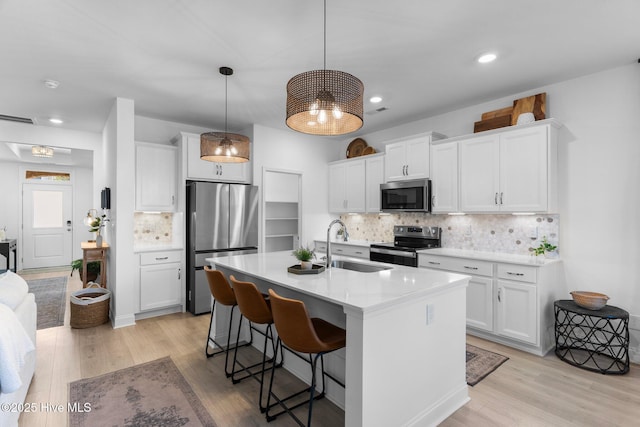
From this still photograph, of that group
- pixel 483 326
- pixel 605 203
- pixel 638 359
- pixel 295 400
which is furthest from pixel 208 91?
pixel 638 359

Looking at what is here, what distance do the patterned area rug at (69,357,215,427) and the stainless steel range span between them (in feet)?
9.29

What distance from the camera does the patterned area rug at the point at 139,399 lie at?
84.0 inches

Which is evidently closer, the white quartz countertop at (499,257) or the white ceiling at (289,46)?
the white ceiling at (289,46)

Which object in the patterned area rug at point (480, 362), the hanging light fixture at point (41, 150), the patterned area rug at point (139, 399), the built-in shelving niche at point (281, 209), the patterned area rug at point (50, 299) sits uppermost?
the hanging light fixture at point (41, 150)

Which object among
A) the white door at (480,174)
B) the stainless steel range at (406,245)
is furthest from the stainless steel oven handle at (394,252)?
the white door at (480,174)

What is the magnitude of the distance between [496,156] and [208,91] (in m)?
3.36

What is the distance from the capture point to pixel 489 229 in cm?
401

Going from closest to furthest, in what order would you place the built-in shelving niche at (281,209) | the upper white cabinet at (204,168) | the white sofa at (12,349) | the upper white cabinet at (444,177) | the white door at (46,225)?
the white sofa at (12,349) → the upper white cabinet at (444,177) → the upper white cabinet at (204,168) → the built-in shelving niche at (281,209) → the white door at (46,225)

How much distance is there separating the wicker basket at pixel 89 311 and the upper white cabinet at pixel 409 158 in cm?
410

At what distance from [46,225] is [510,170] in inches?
385

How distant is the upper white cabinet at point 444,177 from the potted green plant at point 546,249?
3.14 feet

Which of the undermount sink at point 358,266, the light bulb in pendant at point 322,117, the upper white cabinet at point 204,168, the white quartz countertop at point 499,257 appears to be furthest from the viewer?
the upper white cabinet at point 204,168

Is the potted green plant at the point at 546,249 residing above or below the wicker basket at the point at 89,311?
above

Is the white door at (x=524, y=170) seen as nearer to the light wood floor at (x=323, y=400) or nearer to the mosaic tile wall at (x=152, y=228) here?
the light wood floor at (x=323, y=400)
